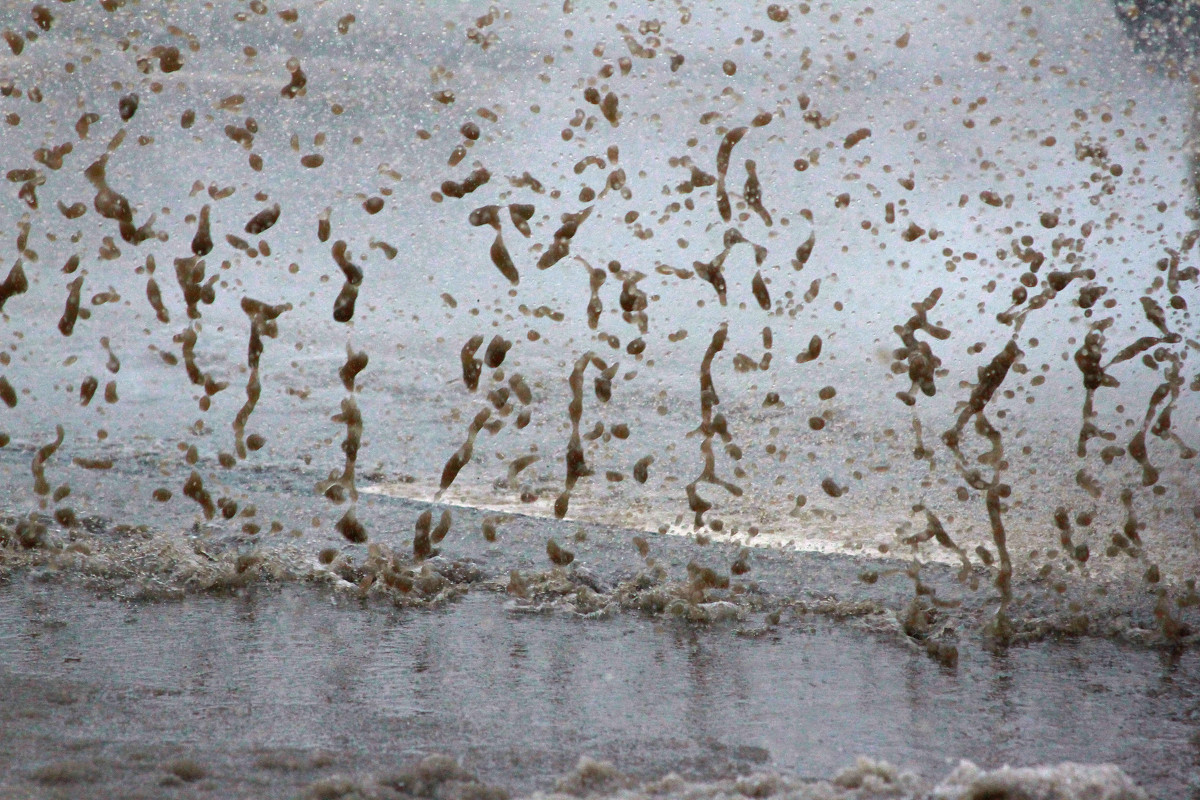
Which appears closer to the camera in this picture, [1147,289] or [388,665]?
[388,665]

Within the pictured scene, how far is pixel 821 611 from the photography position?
179cm

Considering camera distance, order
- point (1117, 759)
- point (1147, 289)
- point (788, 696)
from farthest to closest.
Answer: point (1147, 289) < point (788, 696) < point (1117, 759)

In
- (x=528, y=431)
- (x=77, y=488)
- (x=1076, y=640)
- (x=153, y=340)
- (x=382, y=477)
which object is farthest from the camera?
(x=153, y=340)

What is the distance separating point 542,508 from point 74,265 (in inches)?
42.2

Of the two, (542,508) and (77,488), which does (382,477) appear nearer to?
(542,508)

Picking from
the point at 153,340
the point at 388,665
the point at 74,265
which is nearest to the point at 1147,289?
the point at 388,665

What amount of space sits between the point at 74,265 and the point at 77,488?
76 centimetres

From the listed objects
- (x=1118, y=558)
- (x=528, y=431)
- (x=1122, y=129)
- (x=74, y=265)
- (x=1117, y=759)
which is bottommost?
(x=1117, y=759)

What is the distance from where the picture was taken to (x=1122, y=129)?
221cm

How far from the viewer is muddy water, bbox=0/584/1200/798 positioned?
A: 1.13m

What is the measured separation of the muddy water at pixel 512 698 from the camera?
44.6 inches

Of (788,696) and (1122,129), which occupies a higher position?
(1122,129)

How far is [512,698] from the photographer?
1340 mm

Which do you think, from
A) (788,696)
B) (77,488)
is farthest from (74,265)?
(788,696)
